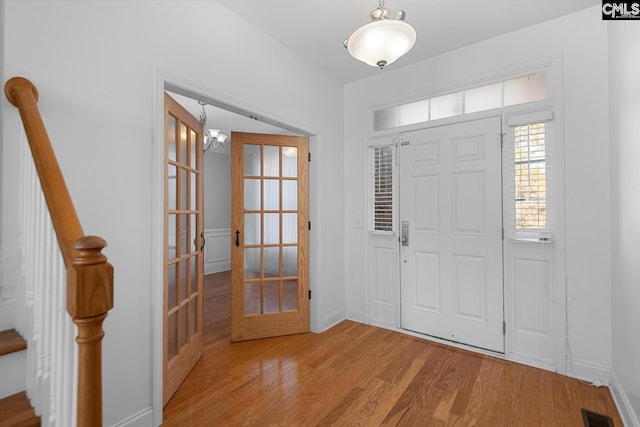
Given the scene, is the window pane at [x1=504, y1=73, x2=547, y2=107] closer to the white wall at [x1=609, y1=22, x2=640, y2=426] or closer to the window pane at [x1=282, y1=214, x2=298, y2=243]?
the white wall at [x1=609, y1=22, x2=640, y2=426]

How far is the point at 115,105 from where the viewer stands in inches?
65.7

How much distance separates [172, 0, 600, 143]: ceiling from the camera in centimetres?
226

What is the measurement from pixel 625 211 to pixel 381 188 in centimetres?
198

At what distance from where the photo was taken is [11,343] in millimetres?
1119

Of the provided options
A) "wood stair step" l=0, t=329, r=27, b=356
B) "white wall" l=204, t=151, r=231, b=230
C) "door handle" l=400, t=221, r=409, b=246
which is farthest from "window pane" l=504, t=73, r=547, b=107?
"white wall" l=204, t=151, r=231, b=230

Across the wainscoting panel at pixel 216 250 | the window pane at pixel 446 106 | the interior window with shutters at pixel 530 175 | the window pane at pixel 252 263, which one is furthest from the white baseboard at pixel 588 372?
the wainscoting panel at pixel 216 250

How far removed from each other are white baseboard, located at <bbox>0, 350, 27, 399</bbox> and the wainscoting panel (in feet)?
17.2

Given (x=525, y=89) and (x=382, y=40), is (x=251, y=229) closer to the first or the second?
(x=382, y=40)

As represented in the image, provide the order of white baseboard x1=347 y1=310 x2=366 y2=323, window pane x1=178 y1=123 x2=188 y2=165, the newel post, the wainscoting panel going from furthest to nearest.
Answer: the wainscoting panel
white baseboard x1=347 y1=310 x2=366 y2=323
window pane x1=178 y1=123 x2=188 y2=165
the newel post

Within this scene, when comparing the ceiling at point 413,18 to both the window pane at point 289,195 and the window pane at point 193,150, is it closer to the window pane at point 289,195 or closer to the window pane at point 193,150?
the window pane at point 193,150

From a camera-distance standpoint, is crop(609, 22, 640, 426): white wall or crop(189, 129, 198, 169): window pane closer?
crop(609, 22, 640, 426): white wall

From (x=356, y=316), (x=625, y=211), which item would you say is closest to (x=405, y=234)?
(x=356, y=316)

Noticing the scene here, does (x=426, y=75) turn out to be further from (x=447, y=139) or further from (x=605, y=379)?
(x=605, y=379)

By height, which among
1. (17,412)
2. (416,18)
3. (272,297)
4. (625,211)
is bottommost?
(272,297)
